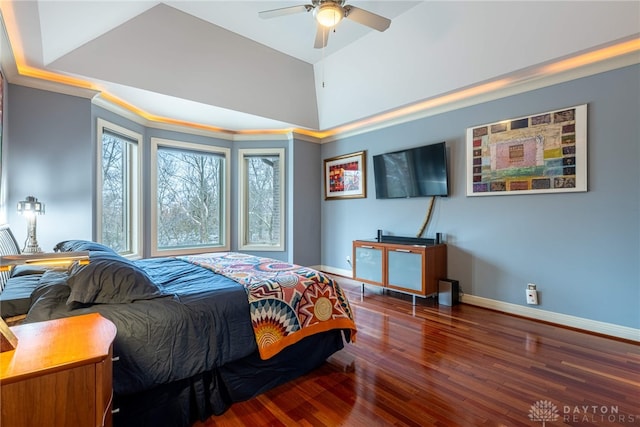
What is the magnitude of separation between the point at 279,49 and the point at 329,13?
1.56 m

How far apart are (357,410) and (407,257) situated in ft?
7.08

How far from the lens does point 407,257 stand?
358cm

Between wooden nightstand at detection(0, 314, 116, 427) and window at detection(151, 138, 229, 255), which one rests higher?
window at detection(151, 138, 229, 255)

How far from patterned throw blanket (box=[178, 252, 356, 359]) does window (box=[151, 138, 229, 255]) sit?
2.48m

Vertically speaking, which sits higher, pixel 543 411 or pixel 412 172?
pixel 412 172

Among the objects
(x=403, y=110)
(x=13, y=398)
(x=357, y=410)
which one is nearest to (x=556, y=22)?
(x=403, y=110)

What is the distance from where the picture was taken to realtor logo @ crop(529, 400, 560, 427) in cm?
162

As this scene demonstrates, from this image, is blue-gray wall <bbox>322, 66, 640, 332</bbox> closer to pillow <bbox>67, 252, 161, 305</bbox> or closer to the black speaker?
the black speaker

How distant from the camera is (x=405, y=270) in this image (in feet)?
11.8

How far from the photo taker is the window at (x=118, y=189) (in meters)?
3.47

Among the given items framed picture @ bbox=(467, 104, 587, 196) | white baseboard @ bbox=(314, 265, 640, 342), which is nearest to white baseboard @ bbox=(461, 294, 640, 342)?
white baseboard @ bbox=(314, 265, 640, 342)

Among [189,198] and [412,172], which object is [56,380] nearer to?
[412,172]

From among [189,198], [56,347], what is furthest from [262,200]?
[56,347]

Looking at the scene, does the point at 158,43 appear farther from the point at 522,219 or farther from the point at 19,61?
the point at 522,219
